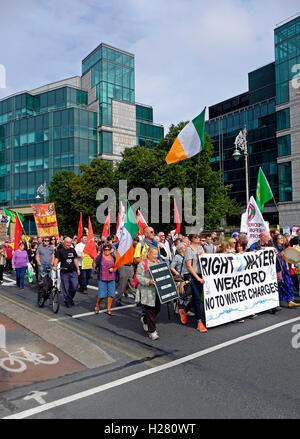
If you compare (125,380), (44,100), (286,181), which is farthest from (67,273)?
(44,100)

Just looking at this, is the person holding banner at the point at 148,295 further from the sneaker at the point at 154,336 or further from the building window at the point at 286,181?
the building window at the point at 286,181

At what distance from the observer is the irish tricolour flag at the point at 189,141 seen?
10133 mm

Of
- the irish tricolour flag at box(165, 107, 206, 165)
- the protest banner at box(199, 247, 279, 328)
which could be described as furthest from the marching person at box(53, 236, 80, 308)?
the protest banner at box(199, 247, 279, 328)

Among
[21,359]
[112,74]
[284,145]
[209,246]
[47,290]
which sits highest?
[112,74]

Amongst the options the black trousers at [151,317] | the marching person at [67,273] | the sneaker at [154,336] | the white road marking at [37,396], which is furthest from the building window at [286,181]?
the white road marking at [37,396]

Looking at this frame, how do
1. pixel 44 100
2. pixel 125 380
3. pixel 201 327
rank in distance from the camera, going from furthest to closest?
pixel 44 100
pixel 201 327
pixel 125 380

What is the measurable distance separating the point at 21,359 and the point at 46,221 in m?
9.53

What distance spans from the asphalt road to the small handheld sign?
0.69 metres

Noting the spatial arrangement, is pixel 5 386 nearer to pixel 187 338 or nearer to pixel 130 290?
pixel 187 338

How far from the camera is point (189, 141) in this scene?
34.2 feet

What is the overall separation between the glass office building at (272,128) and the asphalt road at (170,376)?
31.3 m

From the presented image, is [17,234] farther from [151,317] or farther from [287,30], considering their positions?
[287,30]
